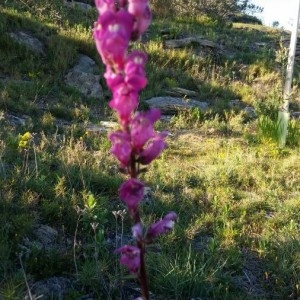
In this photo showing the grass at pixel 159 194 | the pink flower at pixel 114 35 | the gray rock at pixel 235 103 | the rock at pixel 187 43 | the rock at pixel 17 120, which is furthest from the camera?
the rock at pixel 187 43

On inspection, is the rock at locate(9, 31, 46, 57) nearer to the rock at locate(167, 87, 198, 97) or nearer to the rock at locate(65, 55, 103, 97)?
the rock at locate(65, 55, 103, 97)

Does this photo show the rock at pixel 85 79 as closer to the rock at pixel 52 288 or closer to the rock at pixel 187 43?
the rock at pixel 187 43

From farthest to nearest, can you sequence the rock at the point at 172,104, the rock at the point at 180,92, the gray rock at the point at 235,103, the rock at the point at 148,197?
1. the rock at the point at 180,92
2. the gray rock at the point at 235,103
3. the rock at the point at 172,104
4. the rock at the point at 148,197

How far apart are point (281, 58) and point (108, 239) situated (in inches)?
160

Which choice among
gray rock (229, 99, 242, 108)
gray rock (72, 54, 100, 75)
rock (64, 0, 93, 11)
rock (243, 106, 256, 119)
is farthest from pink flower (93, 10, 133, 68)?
rock (64, 0, 93, 11)

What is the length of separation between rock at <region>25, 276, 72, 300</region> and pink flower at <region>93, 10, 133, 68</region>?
1811 millimetres

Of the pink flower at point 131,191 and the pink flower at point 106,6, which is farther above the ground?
the pink flower at point 106,6

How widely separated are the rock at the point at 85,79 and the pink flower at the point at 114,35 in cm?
684

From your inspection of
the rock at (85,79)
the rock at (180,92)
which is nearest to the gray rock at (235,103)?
the rock at (180,92)

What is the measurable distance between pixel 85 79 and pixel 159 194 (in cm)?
471

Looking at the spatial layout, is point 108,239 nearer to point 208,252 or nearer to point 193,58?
point 208,252

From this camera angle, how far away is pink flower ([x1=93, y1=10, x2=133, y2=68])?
1.07m

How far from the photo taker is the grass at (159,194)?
2.79m

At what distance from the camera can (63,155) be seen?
4.51 m
